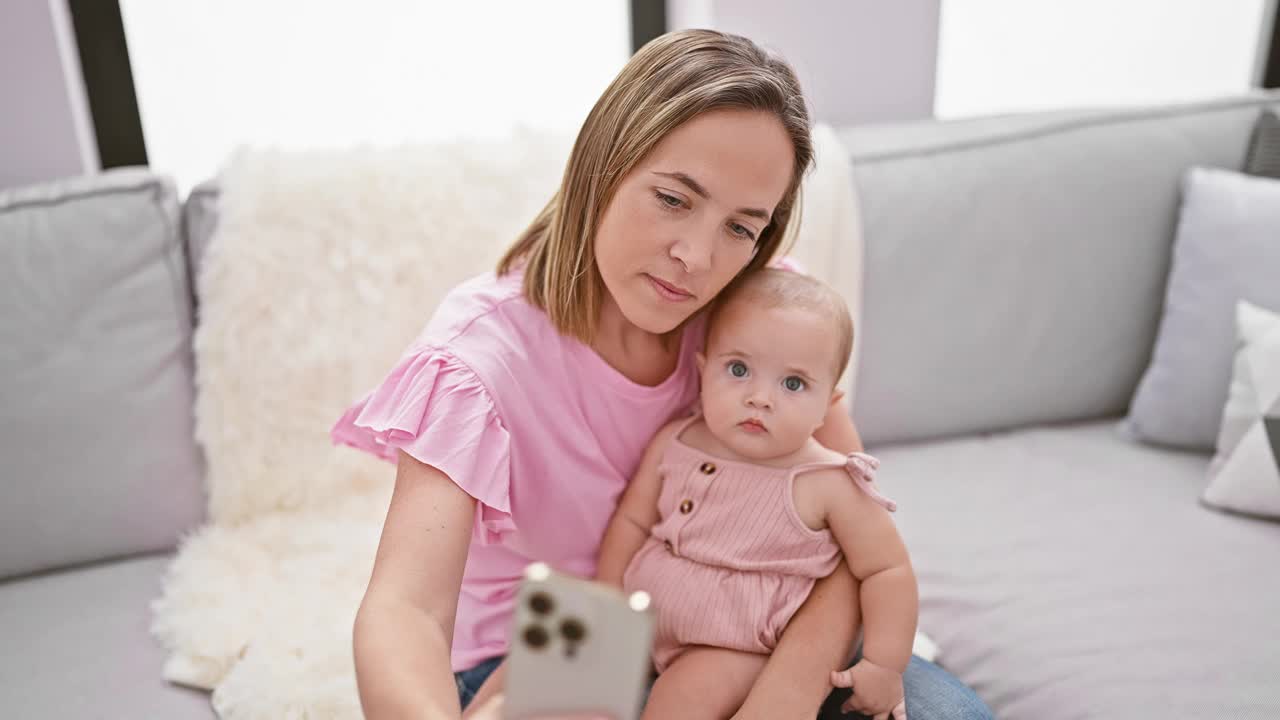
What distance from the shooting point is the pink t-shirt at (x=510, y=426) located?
933 millimetres

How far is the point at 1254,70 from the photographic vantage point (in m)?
2.31

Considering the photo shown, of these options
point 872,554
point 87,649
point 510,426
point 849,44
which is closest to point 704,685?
point 872,554

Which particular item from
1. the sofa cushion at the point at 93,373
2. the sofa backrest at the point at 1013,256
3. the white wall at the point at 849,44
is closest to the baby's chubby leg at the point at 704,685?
the sofa backrest at the point at 1013,256

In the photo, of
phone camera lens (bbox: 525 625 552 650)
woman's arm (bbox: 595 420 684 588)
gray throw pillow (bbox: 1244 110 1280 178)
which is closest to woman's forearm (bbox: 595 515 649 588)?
woman's arm (bbox: 595 420 684 588)

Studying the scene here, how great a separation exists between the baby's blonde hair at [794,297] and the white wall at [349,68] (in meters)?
0.84

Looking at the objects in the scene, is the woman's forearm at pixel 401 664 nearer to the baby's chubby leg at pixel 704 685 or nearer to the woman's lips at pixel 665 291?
the baby's chubby leg at pixel 704 685

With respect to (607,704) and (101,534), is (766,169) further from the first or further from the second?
(101,534)

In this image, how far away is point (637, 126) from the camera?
0.94 metres

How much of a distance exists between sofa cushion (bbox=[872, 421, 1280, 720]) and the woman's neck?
55 cm

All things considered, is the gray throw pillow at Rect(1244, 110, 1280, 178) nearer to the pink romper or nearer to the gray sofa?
the gray sofa

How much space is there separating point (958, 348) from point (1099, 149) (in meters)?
0.46

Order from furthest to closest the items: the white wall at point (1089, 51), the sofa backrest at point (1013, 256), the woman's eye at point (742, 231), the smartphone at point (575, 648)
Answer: the white wall at point (1089, 51), the sofa backrest at point (1013, 256), the woman's eye at point (742, 231), the smartphone at point (575, 648)

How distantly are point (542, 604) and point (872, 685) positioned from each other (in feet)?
2.02

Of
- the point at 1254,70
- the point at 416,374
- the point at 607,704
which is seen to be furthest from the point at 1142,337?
the point at 607,704
